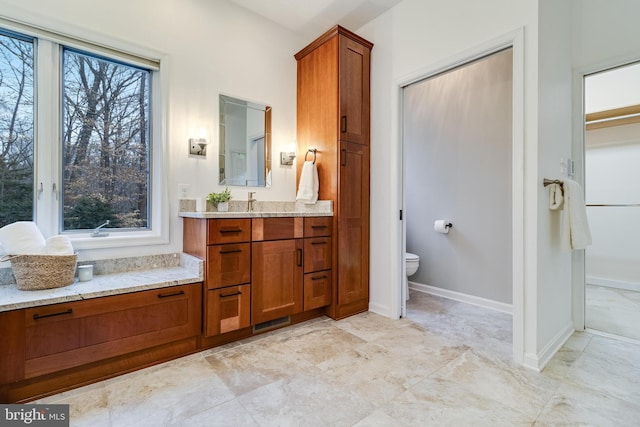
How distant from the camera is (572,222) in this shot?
198 cm

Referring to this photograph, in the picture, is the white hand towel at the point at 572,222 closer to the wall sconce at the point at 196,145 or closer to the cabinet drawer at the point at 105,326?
the cabinet drawer at the point at 105,326

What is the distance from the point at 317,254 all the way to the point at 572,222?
181 cm

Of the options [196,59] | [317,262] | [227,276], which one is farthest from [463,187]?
[196,59]

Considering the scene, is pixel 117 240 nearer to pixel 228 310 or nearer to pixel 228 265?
pixel 228 265

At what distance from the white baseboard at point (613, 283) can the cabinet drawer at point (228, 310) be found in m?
3.91

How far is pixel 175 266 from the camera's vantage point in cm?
231

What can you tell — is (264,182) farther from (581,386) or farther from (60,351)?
(581,386)

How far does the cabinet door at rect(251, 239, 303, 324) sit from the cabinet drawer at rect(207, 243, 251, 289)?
A: 0.21ft

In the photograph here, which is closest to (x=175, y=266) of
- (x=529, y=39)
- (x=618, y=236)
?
(x=529, y=39)

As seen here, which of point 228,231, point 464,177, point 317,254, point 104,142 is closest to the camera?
point 228,231

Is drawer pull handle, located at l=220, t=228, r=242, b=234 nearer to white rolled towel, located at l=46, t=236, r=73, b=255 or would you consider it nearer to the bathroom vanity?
the bathroom vanity

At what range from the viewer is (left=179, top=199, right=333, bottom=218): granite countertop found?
2.08 meters

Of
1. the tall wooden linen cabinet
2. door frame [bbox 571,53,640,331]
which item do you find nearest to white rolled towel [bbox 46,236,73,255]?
the tall wooden linen cabinet

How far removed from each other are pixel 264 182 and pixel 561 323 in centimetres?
262
